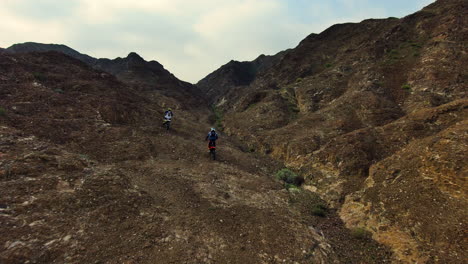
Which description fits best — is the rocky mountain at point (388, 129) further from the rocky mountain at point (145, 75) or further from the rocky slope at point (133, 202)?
the rocky mountain at point (145, 75)

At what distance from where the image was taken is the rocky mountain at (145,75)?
58781 mm

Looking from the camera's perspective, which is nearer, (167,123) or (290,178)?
(290,178)

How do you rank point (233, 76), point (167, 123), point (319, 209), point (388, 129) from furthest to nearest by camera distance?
point (233, 76)
point (167, 123)
point (388, 129)
point (319, 209)

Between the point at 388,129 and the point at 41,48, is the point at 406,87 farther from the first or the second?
the point at 41,48

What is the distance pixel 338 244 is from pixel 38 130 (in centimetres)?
1910

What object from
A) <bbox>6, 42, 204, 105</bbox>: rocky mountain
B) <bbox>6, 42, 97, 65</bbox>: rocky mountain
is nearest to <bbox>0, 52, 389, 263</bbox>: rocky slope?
<bbox>6, 42, 204, 105</bbox>: rocky mountain

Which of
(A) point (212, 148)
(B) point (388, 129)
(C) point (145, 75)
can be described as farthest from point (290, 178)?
(C) point (145, 75)

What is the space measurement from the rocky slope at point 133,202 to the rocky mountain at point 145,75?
120 ft

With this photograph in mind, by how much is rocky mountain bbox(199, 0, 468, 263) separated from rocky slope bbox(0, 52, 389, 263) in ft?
6.37

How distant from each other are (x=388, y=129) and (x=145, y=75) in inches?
2576

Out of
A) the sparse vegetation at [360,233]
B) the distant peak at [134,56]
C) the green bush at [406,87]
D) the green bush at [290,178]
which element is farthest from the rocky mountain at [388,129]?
the distant peak at [134,56]

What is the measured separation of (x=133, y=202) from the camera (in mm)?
11164

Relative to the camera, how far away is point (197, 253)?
895 cm

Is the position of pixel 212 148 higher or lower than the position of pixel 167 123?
lower
